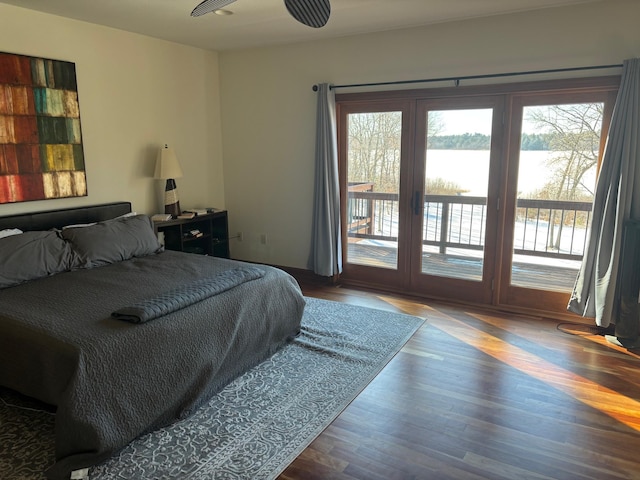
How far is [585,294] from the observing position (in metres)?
3.70

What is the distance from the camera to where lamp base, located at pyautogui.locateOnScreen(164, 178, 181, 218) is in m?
4.76

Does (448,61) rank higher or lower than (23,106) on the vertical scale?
higher

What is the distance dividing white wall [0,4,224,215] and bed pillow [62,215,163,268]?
56 centimetres

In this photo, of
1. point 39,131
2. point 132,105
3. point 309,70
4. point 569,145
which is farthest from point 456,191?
point 39,131

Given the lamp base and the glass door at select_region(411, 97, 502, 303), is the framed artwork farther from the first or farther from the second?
the glass door at select_region(411, 97, 502, 303)

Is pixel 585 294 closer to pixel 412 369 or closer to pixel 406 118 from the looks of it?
pixel 412 369

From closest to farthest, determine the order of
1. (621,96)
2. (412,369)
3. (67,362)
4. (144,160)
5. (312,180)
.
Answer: (67,362)
(412,369)
(621,96)
(144,160)
(312,180)

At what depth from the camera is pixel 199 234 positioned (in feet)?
16.5

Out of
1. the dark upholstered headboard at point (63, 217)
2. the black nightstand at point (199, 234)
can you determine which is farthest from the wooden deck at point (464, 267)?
the dark upholstered headboard at point (63, 217)

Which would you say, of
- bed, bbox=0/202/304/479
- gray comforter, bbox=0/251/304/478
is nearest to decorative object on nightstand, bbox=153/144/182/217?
bed, bbox=0/202/304/479

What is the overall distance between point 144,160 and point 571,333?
426cm

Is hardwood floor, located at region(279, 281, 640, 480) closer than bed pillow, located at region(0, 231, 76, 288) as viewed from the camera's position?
Yes

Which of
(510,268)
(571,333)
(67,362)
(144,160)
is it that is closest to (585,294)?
(571,333)

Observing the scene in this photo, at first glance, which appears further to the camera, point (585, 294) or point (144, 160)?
point (144, 160)
